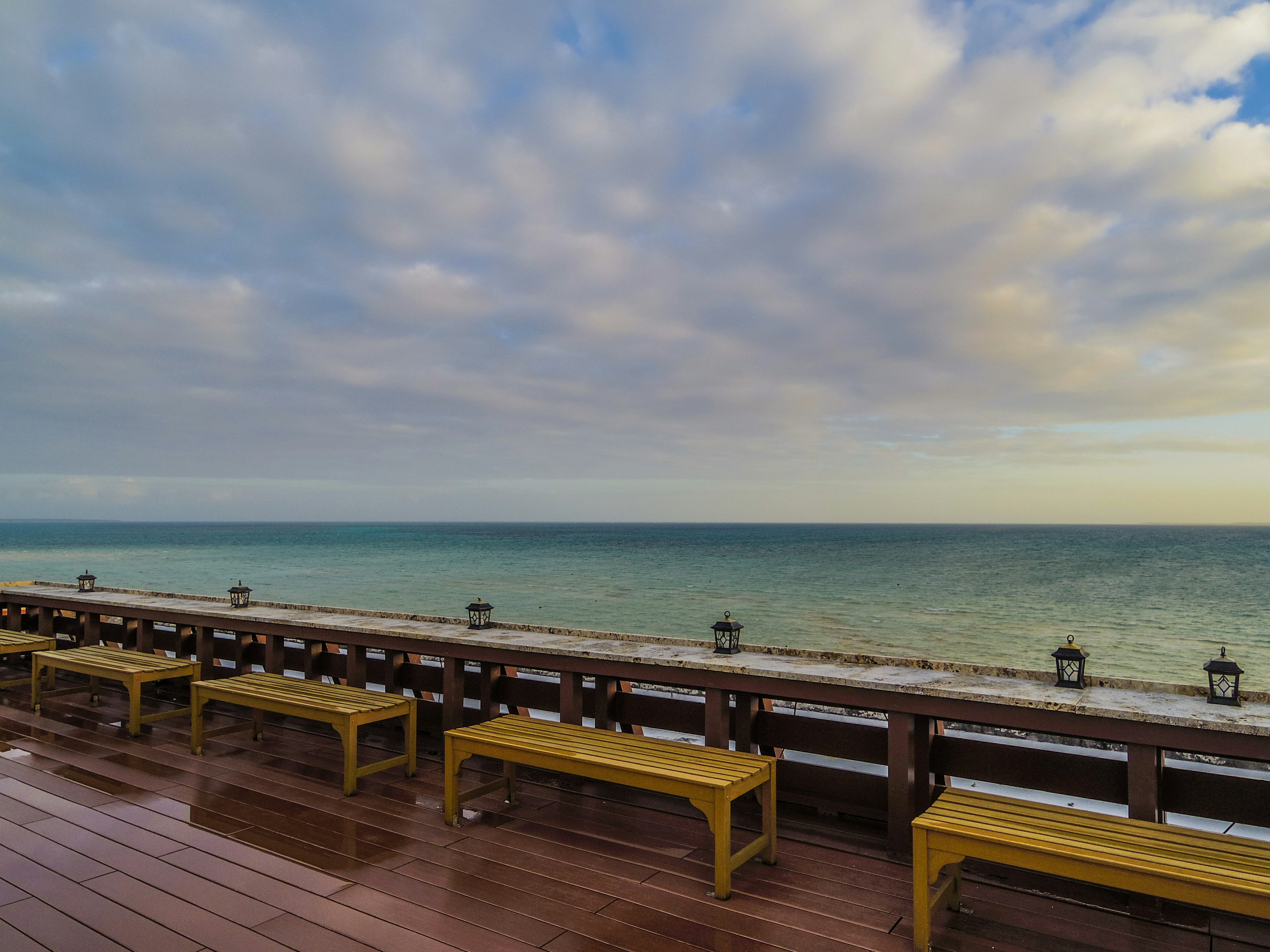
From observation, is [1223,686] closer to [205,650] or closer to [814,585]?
[205,650]

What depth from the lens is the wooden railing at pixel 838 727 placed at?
2557mm

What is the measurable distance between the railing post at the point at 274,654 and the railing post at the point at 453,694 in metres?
1.63

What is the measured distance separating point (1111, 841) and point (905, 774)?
3.12 feet

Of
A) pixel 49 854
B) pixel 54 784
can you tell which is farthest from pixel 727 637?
pixel 54 784

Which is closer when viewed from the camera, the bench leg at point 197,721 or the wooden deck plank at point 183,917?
the wooden deck plank at point 183,917

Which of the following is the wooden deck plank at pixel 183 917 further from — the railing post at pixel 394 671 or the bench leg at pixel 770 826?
the railing post at pixel 394 671

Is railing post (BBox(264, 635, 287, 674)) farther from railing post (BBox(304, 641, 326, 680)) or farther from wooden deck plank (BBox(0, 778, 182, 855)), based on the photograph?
wooden deck plank (BBox(0, 778, 182, 855))

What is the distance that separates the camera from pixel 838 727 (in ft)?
11.3

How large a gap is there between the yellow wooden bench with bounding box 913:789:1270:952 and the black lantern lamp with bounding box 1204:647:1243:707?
61 cm

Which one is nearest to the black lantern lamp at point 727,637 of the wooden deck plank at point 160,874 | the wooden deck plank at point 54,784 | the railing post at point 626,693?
the railing post at point 626,693

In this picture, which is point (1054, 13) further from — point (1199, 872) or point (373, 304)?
point (373, 304)

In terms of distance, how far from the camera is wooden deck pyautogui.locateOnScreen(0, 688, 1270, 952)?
7.27 ft

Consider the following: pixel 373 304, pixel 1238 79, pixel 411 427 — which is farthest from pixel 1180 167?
pixel 411 427

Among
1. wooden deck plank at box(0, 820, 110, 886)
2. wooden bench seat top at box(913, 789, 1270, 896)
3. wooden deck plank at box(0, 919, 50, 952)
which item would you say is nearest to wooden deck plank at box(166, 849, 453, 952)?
wooden deck plank at box(0, 820, 110, 886)
